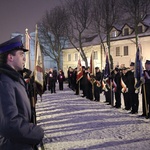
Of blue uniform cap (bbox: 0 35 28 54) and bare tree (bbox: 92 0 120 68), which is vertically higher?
bare tree (bbox: 92 0 120 68)

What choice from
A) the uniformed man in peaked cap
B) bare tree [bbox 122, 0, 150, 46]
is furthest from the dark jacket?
bare tree [bbox 122, 0, 150, 46]

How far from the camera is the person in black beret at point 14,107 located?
85.2 inches

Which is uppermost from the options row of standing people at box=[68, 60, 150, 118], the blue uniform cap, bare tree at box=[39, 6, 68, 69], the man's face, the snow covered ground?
bare tree at box=[39, 6, 68, 69]

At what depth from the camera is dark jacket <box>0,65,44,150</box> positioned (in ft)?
7.08

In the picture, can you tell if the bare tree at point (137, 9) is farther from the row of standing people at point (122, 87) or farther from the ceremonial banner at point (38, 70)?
the ceremonial banner at point (38, 70)

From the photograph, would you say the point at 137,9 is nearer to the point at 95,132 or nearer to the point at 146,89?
the point at 146,89

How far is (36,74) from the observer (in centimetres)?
855

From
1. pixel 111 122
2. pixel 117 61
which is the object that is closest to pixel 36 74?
pixel 111 122

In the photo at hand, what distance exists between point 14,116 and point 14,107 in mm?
80

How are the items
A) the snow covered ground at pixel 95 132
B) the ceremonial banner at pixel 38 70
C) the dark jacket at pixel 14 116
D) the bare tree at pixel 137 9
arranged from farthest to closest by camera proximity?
the bare tree at pixel 137 9 → the ceremonial banner at pixel 38 70 → the snow covered ground at pixel 95 132 → the dark jacket at pixel 14 116

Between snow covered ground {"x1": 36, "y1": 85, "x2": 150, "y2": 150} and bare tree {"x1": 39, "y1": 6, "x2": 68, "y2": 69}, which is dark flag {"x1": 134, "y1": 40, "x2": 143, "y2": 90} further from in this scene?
bare tree {"x1": 39, "y1": 6, "x2": 68, "y2": 69}

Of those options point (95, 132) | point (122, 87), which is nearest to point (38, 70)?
point (95, 132)

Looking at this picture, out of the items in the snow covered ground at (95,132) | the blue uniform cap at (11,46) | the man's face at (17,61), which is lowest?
the snow covered ground at (95,132)

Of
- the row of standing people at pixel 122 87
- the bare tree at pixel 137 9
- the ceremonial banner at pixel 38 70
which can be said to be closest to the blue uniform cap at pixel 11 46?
the ceremonial banner at pixel 38 70
